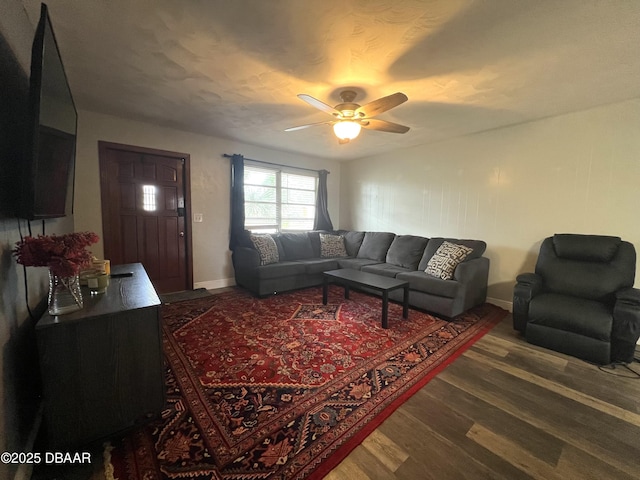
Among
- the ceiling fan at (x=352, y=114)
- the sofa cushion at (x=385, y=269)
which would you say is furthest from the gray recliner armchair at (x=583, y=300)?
the ceiling fan at (x=352, y=114)

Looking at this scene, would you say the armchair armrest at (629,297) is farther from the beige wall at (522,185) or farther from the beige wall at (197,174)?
the beige wall at (197,174)

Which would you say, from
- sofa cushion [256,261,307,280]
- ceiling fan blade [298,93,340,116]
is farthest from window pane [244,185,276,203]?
ceiling fan blade [298,93,340,116]

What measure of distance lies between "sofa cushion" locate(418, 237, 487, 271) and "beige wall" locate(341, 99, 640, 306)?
0.22 meters

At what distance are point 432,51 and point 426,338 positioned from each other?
7.90 ft

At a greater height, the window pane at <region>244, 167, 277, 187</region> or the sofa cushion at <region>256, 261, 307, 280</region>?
the window pane at <region>244, 167, 277, 187</region>

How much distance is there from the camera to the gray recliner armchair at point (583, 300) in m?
2.06

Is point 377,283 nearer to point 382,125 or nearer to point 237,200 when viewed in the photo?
point 382,125

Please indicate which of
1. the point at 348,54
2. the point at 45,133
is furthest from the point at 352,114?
the point at 45,133

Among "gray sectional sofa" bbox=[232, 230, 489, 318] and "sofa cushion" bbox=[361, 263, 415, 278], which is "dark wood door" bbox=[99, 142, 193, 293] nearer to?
"gray sectional sofa" bbox=[232, 230, 489, 318]

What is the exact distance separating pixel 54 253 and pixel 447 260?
11.4 ft

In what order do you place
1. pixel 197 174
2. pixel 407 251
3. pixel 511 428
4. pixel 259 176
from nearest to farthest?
1. pixel 511 428
2. pixel 197 174
3. pixel 407 251
4. pixel 259 176

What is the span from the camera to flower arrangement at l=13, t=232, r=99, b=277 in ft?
3.68

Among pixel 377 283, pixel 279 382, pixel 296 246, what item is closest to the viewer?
pixel 279 382

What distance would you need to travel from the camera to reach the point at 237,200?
13.6 ft
